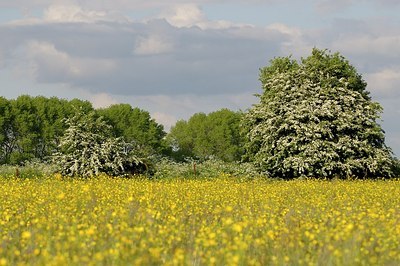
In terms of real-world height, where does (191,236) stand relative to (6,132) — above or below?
below

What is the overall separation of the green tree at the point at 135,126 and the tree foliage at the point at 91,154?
3692cm

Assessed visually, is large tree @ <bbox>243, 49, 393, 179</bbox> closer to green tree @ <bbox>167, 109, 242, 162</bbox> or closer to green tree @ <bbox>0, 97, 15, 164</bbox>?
green tree @ <bbox>0, 97, 15, 164</bbox>

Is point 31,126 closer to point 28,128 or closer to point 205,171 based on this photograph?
point 28,128

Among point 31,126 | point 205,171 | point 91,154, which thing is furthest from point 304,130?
point 31,126

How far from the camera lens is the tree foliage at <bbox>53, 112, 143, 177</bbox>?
3753 cm

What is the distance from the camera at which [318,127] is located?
38.3 meters

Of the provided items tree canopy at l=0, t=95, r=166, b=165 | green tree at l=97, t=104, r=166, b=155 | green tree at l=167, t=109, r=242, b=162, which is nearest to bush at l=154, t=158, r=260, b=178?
tree canopy at l=0, t=95, r=166, b=165

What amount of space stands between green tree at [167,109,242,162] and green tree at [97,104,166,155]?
27.8ft

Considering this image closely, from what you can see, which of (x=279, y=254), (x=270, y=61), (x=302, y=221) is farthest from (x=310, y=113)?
(x=279, y=254)

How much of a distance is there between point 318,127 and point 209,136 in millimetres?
51117

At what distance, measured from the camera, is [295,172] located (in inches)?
1508

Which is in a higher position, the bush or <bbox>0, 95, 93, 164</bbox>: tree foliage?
<bbox>0, 95, 93, 164</bbox>: tree foliage

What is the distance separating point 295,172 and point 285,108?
3.86 metres

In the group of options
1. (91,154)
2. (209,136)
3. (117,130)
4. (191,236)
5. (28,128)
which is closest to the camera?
(191,236)
